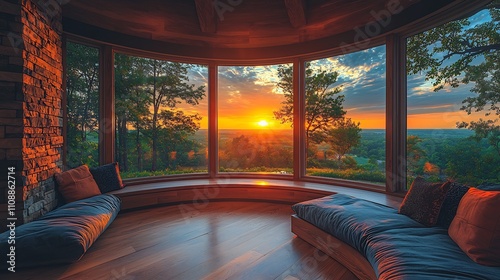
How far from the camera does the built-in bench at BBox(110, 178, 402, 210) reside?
10.9 ft

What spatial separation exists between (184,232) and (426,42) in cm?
363

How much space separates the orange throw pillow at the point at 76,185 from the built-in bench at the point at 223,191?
1.14 feet

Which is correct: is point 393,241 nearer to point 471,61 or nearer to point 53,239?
point 471,61

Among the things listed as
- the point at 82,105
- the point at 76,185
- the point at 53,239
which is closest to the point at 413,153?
the point at 53,239

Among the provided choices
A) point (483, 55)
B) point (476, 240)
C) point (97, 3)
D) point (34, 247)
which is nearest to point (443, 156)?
point (483, 55)

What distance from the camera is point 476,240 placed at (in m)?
1.44

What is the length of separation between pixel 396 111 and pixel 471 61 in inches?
34.4

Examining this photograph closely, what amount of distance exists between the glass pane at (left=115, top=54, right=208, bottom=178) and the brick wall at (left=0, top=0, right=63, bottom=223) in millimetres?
925

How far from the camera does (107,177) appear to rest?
3238 millimetres

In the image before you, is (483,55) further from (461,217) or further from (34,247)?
(34,247)

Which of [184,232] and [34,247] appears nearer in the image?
[34,247]

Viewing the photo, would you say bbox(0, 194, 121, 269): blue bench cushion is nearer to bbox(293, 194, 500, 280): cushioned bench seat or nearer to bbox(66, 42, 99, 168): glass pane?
bbox(66, 42, 99, 168): glass pane

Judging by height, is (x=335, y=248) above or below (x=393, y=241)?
below

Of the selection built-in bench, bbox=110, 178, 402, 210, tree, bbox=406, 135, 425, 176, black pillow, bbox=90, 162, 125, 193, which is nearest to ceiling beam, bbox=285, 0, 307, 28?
tree, bbox=406, 135, 425, 176
